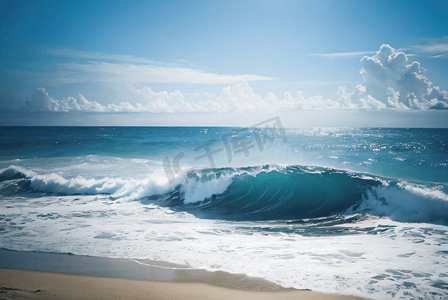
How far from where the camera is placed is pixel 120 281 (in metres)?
3.17

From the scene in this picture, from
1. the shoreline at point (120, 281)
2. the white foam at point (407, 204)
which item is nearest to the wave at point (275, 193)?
the white foam at point (407, 204)

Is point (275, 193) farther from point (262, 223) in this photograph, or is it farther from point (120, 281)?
point (120, 281)

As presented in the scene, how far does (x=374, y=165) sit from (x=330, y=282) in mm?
14691

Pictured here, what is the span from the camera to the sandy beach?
2.78 meters

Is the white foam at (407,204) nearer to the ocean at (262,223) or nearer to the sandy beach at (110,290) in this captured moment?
the ocean at (262,223)

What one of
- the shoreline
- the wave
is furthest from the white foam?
the shoreline

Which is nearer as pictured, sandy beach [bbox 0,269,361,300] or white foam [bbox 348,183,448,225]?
sandy beach [bbox 0,269,361,300]

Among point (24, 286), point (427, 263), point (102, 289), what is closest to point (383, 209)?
point (427, 263)

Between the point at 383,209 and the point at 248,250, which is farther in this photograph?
Answer: the point at 383,209

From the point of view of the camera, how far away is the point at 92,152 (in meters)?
21.9

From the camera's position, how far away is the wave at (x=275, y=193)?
715cm

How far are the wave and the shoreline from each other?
382cm

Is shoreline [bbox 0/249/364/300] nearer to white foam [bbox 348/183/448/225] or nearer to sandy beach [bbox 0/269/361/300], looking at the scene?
sandy beach [bbox 0/269/361/300]

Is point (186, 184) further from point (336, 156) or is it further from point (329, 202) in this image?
point (336, 156)
